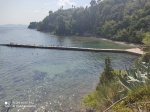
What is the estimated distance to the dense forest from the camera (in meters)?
74.8

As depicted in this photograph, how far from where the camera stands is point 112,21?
310 ft

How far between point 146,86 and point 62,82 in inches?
852

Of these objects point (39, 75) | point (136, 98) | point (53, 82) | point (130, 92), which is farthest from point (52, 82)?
point (136, 98)

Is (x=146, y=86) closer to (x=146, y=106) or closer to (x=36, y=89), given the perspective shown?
(x=146, y=106)

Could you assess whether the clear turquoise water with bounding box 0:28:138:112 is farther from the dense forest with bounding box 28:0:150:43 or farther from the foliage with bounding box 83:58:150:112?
the dense forest with bounding box 28:0:150:43

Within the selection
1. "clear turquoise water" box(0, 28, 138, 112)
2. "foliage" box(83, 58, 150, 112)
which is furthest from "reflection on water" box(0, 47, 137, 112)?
"foliage" box(83, 58, 150, 112)

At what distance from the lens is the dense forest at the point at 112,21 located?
74812 mm

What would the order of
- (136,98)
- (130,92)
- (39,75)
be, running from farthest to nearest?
(39,75) → (130,92) → (136,98)

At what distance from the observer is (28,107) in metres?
21.7

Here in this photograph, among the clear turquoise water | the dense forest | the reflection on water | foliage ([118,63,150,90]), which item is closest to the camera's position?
foliage ([118,63,150,90])

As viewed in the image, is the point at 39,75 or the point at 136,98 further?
the point at 39,75

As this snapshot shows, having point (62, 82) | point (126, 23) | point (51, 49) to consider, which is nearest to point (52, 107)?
point (62, 82)

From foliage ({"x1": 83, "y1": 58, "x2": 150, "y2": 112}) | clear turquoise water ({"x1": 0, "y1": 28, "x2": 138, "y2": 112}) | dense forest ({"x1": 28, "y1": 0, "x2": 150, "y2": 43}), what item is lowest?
clear turquoise water ({"x1": 0, "y1": 28, "x2": 138, "y2": 112})

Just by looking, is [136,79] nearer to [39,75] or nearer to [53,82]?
[53,82]
